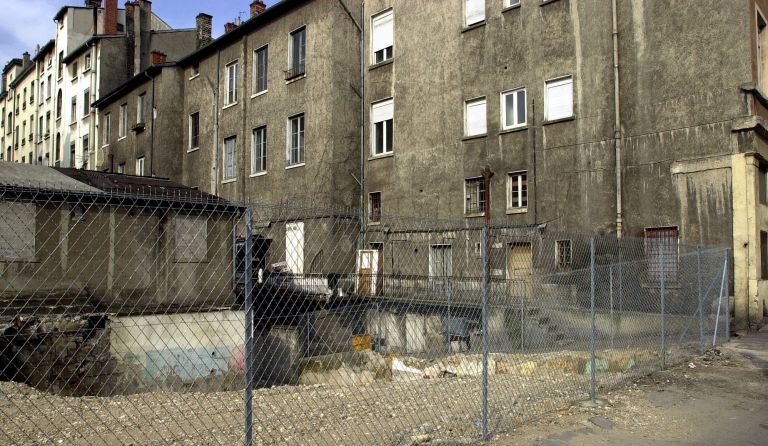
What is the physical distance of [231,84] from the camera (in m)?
29.5

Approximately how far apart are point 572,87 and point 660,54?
8.41ft

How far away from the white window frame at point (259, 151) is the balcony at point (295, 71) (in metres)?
2.70

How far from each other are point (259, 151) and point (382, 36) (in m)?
7.86

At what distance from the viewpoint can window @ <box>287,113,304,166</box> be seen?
2558 centimetres

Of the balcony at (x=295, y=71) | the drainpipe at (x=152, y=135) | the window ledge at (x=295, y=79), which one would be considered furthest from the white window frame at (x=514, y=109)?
the drainpipe at (x=152, y=135)

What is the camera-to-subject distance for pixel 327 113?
24.1m

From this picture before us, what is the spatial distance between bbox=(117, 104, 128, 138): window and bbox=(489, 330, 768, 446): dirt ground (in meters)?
34.9

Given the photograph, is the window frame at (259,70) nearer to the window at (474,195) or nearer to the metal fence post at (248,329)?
the window at (474,195)

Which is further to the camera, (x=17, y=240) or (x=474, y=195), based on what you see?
(x=474, y=195)

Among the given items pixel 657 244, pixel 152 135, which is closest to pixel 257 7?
pixel 152 135

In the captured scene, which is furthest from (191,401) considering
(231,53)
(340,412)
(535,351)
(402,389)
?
(231,53)

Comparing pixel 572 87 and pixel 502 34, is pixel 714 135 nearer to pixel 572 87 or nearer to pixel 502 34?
pixel 572 87

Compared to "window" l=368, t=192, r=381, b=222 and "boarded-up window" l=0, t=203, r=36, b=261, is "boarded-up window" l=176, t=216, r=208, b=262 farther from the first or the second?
"window" l=368, t=192, r=381, b=222

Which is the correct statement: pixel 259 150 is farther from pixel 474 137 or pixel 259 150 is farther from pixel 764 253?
pixel 764 253
